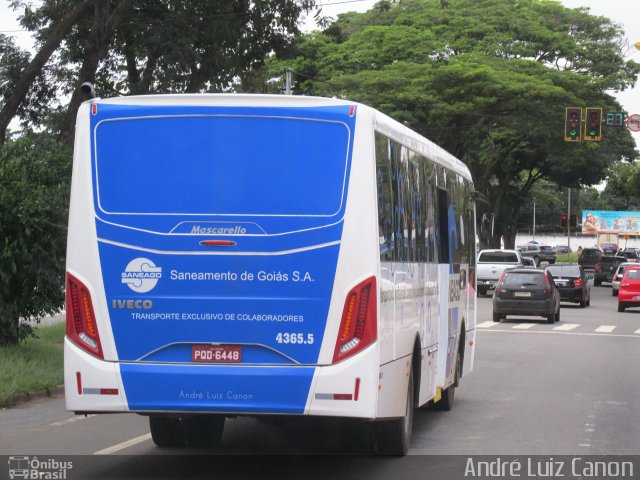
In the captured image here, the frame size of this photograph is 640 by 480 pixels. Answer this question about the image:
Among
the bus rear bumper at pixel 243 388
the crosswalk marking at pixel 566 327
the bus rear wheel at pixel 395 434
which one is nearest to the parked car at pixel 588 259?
the crosswalk marking at pixel 566 327

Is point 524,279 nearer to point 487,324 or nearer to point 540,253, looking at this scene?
point 487,324

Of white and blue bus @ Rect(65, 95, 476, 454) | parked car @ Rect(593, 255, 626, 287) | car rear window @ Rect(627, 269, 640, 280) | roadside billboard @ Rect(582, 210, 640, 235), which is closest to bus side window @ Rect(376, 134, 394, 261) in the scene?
white and blue bus @ Rect(65, 95, 476, 454)

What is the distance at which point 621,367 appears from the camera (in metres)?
20.6

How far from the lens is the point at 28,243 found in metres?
16.0

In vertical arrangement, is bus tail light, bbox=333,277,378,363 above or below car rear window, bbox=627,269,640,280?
above

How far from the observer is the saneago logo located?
28.4ft

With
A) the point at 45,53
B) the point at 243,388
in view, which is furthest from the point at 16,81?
the point at 243,388

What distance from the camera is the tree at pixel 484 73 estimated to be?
160 ft

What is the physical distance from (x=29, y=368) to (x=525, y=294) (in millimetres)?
21547

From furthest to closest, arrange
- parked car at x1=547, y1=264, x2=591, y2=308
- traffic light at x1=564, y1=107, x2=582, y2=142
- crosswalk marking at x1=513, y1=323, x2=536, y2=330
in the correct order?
parked car at x1=547, y1=264, x2=591, y2=308 < traffic light at x1=564, y1=107, x2=582, y2=142 < crosswalk marking at x1=513, y1=323, x2=536, y2=330

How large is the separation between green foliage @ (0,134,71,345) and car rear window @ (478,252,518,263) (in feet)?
108

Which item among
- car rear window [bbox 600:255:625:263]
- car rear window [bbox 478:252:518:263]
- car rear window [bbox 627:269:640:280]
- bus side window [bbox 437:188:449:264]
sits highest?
bus side window [bbox 437:188:449:264]

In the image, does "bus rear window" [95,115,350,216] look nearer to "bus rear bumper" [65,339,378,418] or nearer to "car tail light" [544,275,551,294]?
"bus rear bumper" [65,339,378,418]

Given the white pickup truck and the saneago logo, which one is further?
the white pickup truck
